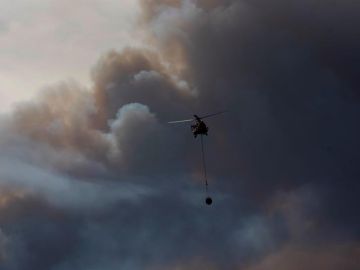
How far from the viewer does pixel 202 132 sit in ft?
644

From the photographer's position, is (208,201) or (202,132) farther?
(202,132)

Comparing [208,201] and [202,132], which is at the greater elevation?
[202,132]

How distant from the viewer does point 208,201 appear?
543 feet

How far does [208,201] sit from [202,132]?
38582 mm
